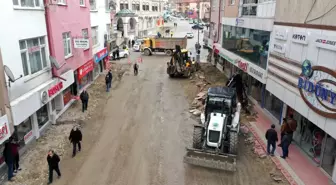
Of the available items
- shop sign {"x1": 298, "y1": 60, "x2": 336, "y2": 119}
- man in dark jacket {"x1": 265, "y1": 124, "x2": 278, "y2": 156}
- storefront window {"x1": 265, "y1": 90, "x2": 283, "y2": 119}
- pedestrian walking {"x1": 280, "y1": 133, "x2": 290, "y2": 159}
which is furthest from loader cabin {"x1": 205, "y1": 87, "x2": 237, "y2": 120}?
storefront window {"x1": 265, "y1": 90, "x2": 283, "y2": 119}

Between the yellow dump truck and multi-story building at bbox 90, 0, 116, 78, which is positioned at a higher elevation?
multi-story building at bbox 90, 0, 116, 78

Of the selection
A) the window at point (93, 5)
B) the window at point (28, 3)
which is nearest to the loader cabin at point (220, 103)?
the window at point (28, 3)

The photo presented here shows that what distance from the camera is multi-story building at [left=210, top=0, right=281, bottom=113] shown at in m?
15.6

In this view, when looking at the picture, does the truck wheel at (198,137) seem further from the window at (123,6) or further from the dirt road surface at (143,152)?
the window at (123,6)

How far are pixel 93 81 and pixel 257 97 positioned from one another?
1507 cm

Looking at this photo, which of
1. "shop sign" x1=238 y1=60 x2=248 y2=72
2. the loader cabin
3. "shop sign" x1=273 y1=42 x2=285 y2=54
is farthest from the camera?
"shop sign" x1=238 y1=60 x2=248 y2=72

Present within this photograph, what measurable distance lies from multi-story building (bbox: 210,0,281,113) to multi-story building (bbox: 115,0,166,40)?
107 feet

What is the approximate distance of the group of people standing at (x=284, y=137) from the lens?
1129 cm

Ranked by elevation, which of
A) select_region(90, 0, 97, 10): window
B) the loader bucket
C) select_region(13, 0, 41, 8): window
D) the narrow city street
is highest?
select_region(90, 0, 97, 10): window

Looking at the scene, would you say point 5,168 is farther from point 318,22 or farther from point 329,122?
point 318,22

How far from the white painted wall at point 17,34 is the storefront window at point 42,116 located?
1877mm

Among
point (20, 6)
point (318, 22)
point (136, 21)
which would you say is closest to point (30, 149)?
point (20, 6)

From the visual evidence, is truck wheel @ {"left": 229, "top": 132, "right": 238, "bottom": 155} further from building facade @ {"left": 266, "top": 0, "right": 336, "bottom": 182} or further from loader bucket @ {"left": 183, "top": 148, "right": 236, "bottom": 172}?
building facade @ {"left": 266, "top": 0, "right": 336, "bottom": 182}

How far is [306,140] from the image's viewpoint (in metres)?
12.2
